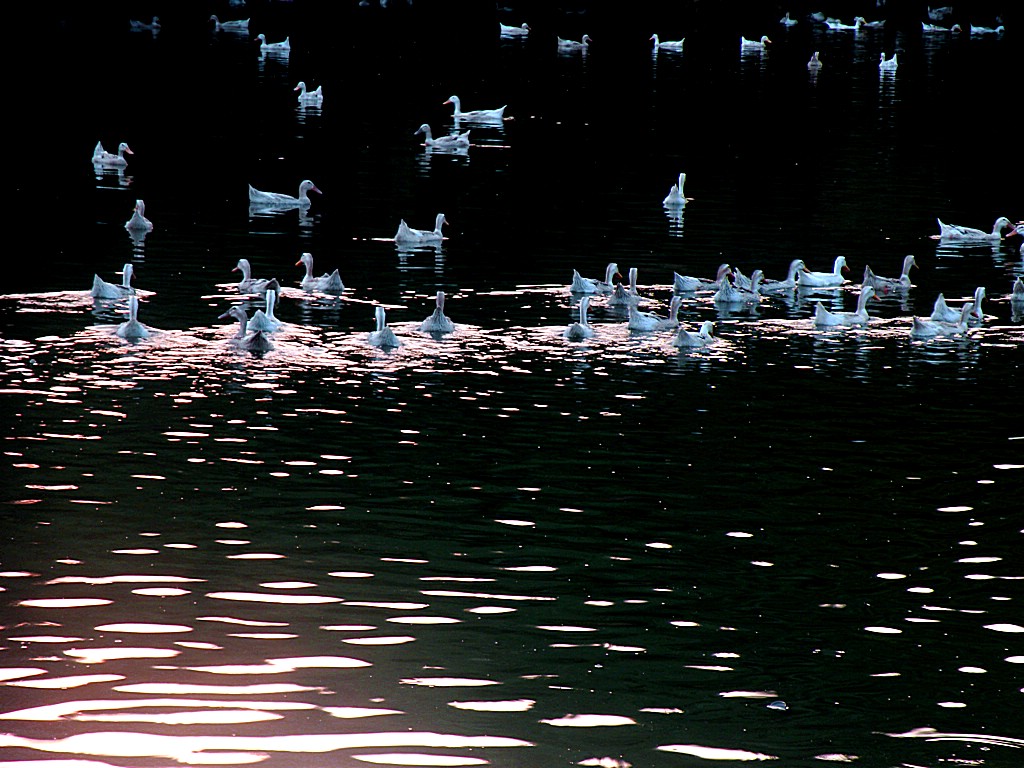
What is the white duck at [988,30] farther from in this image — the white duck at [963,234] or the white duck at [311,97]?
the white duck at [963,234]

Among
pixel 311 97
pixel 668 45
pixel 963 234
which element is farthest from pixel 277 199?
pixel 668 45

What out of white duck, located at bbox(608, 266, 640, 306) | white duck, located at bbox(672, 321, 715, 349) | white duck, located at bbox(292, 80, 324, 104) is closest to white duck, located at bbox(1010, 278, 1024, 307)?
white duck, located at bbox(608, 266, 640, 306)

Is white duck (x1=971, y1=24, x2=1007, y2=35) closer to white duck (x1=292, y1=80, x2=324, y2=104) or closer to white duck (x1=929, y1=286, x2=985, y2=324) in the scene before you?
white duck (x1=292, y1=80, x2=324, y2=104)

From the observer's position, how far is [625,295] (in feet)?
93.7

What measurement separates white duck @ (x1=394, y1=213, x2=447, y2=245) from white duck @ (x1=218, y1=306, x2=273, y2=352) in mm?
9271

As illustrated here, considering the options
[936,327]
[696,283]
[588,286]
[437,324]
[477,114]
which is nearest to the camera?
[437,324]

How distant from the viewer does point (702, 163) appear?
4972 cm

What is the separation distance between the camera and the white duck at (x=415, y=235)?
34.0m

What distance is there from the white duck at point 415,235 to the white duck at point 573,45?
189 ft

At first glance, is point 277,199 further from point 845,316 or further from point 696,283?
point 845,316

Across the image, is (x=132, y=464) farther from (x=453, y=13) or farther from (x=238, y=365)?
(x=453, y=13)

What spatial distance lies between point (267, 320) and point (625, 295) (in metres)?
6.89

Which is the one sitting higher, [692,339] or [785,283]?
[785,283]

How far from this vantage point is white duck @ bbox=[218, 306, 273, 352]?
949 inches
